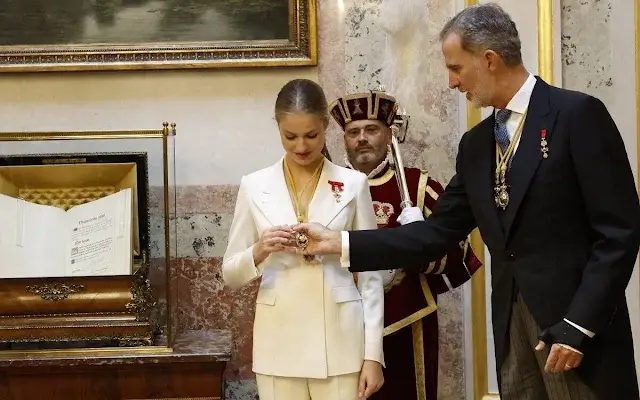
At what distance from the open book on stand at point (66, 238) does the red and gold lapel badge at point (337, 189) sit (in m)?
1.21

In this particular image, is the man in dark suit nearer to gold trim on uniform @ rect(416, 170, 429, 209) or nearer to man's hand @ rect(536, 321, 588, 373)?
man's hand @ rect(536, 321, 588, 373)

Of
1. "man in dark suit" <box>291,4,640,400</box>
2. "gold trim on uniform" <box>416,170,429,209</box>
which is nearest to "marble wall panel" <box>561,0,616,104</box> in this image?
"gold trim on uniform" <box>416,170,429,209</box>

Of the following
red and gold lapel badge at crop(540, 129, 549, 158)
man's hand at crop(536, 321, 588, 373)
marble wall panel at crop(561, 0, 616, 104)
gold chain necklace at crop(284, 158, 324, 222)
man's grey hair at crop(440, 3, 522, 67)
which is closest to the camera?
man's hand at crop(536, 321, 588, 373)

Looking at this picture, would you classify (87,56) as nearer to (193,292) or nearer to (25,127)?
(25,127)

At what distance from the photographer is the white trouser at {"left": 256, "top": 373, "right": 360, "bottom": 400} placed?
2.42m

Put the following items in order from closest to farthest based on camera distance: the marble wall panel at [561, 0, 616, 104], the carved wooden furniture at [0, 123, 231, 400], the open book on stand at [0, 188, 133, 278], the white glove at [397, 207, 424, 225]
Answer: the white glove at [397, 207, 424, 225] < the carved wooden furniture at [0, 123, 231, 400] < the open book on stand at [0, 188, 133, 278] < the marble wall panel at [561, 0, 616, 104]

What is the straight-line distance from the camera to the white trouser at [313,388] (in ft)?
7.95

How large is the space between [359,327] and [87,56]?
2260 mm

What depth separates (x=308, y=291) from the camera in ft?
8.04

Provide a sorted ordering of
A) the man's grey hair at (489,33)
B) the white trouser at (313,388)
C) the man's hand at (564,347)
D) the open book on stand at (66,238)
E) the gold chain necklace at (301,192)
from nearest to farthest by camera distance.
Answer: the man's hand at (564,347)
the man's grey hair at (489,33)
the white trouser at (313,388)
the gold chain necklace at (301,192)
the open book on stand at (66,238)

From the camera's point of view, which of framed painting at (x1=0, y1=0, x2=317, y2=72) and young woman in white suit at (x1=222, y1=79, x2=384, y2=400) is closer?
young woman in white suit at (x1=222, y1=79, x2=384, y2=400)

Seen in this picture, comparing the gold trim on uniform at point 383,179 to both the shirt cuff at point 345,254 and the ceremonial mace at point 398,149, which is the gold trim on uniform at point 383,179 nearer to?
the ceremonial mace at point 398,149

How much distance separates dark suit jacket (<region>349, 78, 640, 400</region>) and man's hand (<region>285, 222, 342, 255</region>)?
465 millimetres

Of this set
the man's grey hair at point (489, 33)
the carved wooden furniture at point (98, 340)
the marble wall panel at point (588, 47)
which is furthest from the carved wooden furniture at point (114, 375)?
the marble wall panel at point (588, 47)
